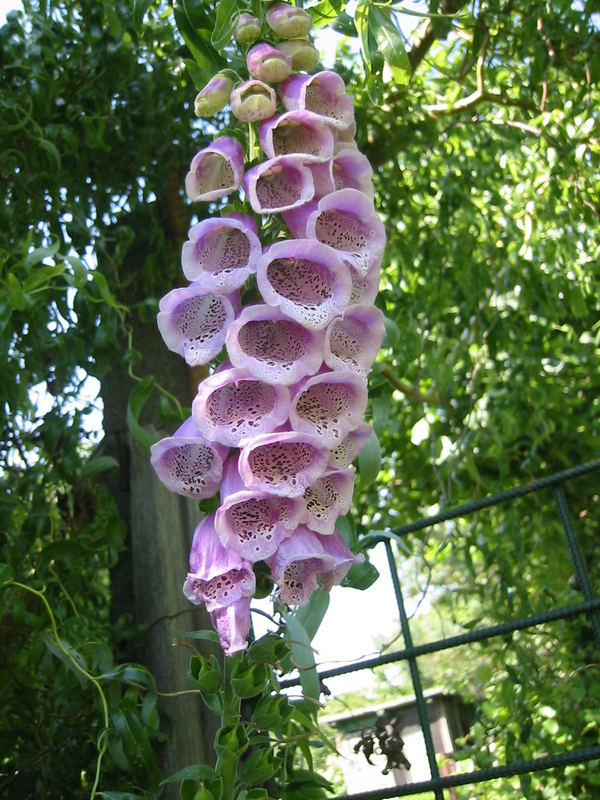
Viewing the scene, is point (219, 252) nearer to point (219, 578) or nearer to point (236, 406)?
point (236, 406)

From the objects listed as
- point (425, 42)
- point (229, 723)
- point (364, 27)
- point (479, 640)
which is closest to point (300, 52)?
point (364, 27)

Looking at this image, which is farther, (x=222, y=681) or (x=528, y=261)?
(x=528, y=261)

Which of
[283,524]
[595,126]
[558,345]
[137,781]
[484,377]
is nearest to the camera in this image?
[283,524]

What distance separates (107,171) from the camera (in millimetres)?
1653

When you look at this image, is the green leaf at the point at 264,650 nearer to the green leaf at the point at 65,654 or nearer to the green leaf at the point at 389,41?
the green leaf at the point at 65,654

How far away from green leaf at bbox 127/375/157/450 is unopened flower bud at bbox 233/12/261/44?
401 mm

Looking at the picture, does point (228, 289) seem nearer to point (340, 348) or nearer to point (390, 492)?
point (340, 348)

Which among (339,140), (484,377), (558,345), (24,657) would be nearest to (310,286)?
(339,140)

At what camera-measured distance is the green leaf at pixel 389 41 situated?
78 centimetres

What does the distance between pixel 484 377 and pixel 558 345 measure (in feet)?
1.44

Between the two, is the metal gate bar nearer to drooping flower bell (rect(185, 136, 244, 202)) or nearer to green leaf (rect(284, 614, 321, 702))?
green leaf (rect(284, 614, 321, 702))

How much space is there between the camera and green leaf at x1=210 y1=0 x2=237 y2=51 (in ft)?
2.47

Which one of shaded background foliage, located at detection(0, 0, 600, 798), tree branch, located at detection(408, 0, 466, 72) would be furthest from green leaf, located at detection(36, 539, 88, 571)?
tree branch, located at detection(408, 0, 466, 72)

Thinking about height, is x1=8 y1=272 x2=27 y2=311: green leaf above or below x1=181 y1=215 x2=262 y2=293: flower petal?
above
